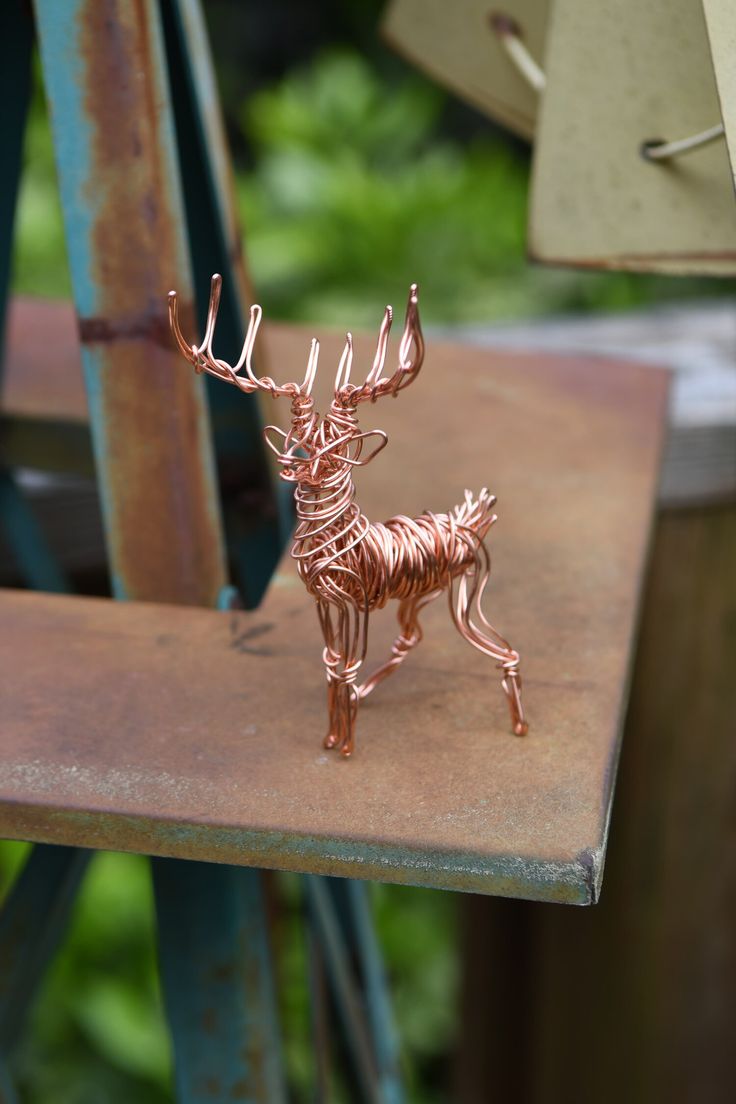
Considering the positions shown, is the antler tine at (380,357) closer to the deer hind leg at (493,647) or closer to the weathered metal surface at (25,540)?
the deer hind leg at (493,647)

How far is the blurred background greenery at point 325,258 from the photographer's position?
237 cm

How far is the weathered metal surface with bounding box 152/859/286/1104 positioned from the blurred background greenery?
4.22 feet

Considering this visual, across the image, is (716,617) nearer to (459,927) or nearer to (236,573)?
(236,573)

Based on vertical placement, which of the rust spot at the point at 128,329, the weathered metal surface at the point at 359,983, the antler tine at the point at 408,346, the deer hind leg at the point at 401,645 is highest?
the antler tine at the point at 408,346

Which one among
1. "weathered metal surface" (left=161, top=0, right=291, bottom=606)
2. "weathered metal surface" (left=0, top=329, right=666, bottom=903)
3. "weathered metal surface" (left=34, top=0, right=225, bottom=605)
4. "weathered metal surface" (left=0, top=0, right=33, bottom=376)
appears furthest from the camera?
"weathered metal surface" (left=0, top=0, right=33, bottom=376)

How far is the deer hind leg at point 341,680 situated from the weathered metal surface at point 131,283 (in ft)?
0.84

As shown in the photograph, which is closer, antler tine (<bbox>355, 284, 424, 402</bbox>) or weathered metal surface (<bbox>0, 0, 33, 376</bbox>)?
antler tine (<bbox>355, 284, 424, 402</bbox>)

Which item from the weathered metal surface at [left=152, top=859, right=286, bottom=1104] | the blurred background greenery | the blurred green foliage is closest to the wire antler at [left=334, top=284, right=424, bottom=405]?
the weathered metal surface at [left=152, top=859, right=286, bottom=1104]

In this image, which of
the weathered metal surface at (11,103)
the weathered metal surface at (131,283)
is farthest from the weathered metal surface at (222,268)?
the weathered metal surface at (11,103)

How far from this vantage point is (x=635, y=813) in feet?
5.48

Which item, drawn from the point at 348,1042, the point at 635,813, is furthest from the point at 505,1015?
the point at 348,1042

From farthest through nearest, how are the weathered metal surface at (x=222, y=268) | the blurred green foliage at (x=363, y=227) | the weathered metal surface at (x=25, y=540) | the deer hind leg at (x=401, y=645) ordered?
1. the blurred green foliage at (x=363, y=227)
2. the weathered metal surface at (x=25, y=540)
3. the weathered metal surface at (x=222, y=268)
4. the deer hind leg at (x=401, y=645)

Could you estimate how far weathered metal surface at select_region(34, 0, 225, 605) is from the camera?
0.87m

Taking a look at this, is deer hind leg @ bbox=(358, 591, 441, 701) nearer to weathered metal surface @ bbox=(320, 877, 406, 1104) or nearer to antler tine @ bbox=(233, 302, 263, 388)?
antler tine @ bbox=(233, 302, 263, 388)
